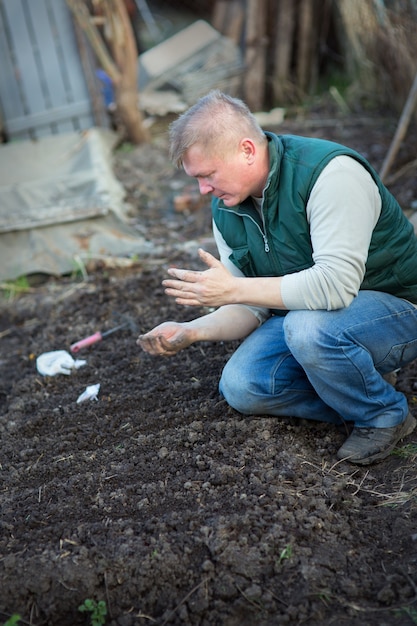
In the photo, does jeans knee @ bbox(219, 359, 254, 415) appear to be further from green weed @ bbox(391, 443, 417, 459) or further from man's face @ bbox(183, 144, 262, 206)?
man's face @ bbox(183, 144, 262, 206)

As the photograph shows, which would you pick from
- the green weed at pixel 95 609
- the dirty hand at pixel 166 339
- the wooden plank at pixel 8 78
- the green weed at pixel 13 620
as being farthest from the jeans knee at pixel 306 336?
the wooden plank at pixel 8 78

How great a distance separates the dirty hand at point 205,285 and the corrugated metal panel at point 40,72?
5471mm

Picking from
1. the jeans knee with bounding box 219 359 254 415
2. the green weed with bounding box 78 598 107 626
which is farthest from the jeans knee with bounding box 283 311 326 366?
the green weed with bounding box 78 598 107 626

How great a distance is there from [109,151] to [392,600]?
18.0ft

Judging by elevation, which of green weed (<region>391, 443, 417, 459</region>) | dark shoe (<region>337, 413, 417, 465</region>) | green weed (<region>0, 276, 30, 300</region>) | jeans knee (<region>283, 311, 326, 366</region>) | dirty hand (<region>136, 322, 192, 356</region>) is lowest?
green weed (<region>0, 276, 30, 300</region>)

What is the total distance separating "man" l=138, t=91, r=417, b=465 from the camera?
2.29 metres

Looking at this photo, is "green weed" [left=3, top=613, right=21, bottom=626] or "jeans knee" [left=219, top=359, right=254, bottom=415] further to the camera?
"jeans knee" [left=219, top=359, right=254, bottom=415]

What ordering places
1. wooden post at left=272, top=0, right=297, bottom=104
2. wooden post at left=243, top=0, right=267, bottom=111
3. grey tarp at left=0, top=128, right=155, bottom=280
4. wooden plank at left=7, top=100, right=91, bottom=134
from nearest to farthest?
grey tarp at left=0, top=128, right=155, bottom=280
wooden plank at left=7, top=100, right=91, bottom=134
wooden post at left=243, top=0, right=267, bottom=111
wooden post at left=272, top=0, right=297, bottom=104

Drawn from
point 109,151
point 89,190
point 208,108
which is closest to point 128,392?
point 208,108

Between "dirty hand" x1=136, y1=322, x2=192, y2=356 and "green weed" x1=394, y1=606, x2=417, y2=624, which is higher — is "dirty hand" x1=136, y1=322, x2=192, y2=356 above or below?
above

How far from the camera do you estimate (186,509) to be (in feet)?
7.64

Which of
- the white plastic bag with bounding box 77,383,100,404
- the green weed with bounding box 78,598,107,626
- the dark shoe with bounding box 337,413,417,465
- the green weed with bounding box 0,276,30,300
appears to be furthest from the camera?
the green weed with bounding box 0,276,30,300

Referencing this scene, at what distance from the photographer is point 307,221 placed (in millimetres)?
2420

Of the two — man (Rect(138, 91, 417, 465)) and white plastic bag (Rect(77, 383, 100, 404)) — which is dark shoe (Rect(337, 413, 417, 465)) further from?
white plastic bag (Rect(77, 383, 100, 404))
